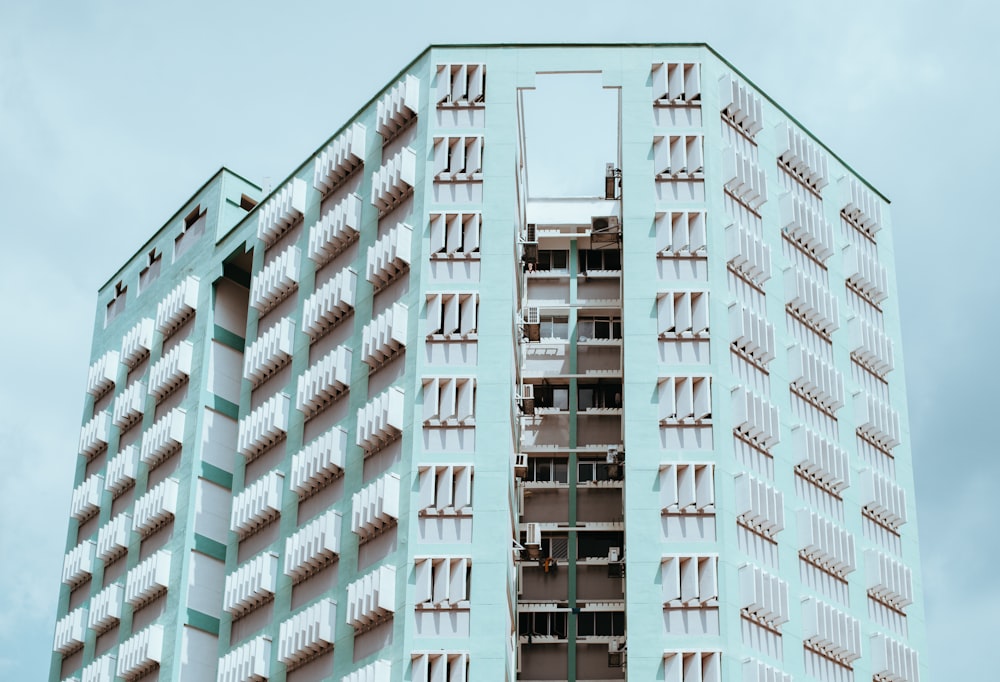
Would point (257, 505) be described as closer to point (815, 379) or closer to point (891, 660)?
point (815, 379)

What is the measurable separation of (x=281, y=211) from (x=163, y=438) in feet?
33.8

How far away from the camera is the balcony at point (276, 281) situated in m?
66.5

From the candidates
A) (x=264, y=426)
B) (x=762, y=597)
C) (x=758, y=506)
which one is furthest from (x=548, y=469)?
(x=762, y=597)

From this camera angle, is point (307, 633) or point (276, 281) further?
point (276, 281)

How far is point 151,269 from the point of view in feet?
255

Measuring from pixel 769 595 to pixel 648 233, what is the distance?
505 inches

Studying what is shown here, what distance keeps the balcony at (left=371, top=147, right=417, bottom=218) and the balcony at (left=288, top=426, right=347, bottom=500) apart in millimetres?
8262

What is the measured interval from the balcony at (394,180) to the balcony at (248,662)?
1535cm

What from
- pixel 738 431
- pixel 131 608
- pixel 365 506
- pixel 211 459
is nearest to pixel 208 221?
pixel 211 459

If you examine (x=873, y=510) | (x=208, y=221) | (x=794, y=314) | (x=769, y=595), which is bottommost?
(x=769, y=595)

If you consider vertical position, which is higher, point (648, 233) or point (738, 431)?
point (648, 233)

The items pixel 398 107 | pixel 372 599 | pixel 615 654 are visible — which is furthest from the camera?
pixel 398 107

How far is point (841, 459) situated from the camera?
61594 mm

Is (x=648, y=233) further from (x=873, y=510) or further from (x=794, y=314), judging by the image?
(x=873, y=510)
